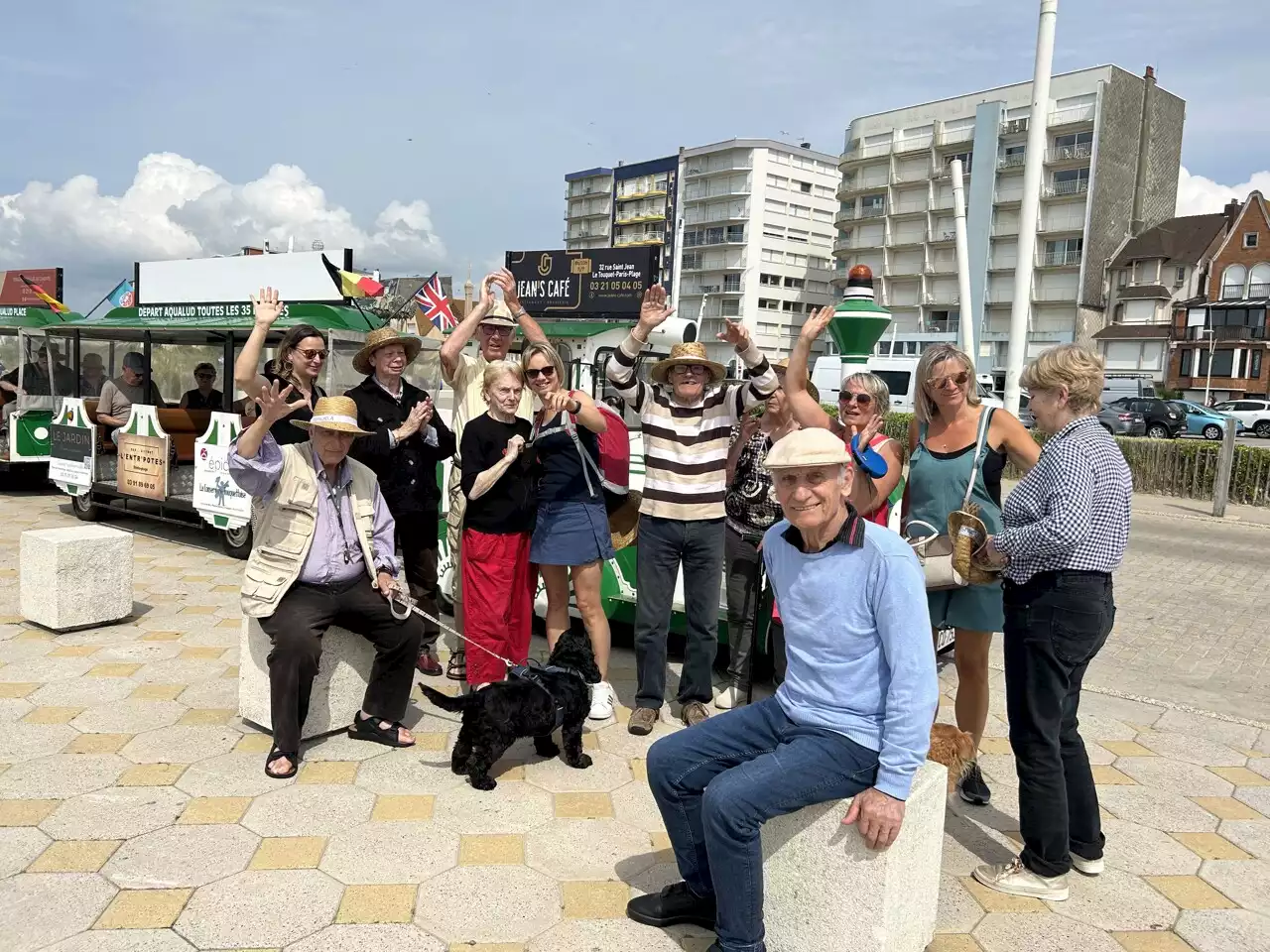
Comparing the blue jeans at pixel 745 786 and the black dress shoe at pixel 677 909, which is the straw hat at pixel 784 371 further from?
the black dress shoe at pixel 677 909

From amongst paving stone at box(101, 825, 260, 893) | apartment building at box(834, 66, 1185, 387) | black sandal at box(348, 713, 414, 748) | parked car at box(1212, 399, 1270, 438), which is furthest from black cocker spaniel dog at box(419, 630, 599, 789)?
apartment building at box(834, 66, 1185, 387)

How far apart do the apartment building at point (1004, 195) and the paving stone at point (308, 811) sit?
159ft

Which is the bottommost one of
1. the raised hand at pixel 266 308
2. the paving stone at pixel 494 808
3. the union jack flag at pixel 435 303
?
the paving stone at pixel 494 808

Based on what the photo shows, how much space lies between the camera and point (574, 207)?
366 ft

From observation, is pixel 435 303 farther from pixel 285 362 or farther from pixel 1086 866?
pixel 1086 866

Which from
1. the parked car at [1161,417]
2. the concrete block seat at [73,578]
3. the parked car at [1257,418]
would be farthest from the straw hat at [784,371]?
the parked car at [1257,418]

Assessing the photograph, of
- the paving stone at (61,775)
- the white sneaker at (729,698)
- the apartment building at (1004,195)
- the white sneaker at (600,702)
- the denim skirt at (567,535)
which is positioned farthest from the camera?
the apartment building at (1004,195)

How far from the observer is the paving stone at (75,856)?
3154 mm

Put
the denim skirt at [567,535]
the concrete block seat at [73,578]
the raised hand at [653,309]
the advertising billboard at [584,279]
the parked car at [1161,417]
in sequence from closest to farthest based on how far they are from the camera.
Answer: the raised hand at [653,309]
the denim skirt at [567,535]
the concrete block seat at [73,578]
the advertising billboard at [584,279]
the parked car at [1161,417]

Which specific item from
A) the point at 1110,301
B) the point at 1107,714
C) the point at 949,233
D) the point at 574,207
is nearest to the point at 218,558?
the point at 1107,714

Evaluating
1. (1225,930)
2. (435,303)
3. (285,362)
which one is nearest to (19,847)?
(285,362)

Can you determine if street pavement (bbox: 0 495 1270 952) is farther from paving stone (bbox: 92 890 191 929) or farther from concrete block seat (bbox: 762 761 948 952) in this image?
concrete block seat (bbox: 762 761 948 952)

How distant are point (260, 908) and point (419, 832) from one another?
697mm

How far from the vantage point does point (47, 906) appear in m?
2.92
